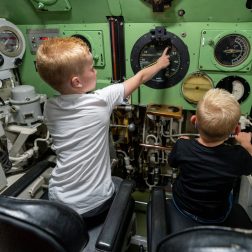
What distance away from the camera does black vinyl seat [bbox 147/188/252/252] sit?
992 mm

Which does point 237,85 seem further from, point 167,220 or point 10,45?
point 10,45

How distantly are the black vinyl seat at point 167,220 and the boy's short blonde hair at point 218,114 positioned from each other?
407 mm

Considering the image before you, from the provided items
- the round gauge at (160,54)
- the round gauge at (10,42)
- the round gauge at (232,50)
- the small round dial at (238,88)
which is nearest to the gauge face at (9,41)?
the round gauge at (10,42)

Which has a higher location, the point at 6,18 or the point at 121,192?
the point at 6,18

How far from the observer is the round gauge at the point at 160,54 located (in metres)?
1.55

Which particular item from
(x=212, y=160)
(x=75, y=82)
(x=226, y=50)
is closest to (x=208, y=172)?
(x=212, y=160)

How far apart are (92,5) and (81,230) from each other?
142 cm

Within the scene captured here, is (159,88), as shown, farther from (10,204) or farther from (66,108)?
(10,204)

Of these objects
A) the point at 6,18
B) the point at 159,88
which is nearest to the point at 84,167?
the point at 159,88

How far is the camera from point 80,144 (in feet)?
3.42

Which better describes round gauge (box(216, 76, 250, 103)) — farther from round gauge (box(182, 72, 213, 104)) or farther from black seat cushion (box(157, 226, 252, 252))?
black seat cushion (box(157, 226, 252, 252))

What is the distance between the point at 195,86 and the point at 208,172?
792 mm

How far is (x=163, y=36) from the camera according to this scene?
4.97 feet

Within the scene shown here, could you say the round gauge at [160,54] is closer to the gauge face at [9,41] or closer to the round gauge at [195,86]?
the round gauge at [195,86]
